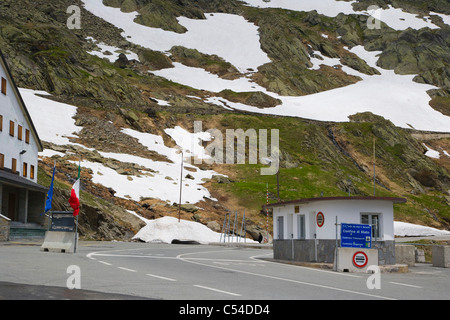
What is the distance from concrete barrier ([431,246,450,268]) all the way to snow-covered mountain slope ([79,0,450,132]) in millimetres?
84726

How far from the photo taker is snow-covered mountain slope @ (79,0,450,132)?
12081cm

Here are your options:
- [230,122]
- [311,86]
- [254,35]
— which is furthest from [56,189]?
[254,35]

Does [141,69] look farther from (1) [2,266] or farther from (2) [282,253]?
(1) [2,266]

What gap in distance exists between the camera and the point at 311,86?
481ft

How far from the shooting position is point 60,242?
24375 mm

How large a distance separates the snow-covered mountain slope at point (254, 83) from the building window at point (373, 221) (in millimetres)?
87657

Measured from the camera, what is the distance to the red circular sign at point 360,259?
2052 cm

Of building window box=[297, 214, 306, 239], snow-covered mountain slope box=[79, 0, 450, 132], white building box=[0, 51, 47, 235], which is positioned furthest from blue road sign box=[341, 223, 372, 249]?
snow-covered mountain slope box=[79, 0, 450, 132]

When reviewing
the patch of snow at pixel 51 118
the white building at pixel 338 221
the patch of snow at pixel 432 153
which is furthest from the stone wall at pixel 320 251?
the patch of snow at pixel 432 153

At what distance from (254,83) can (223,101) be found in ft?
81.5

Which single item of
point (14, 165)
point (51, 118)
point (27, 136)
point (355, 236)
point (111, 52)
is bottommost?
point (355, 236)

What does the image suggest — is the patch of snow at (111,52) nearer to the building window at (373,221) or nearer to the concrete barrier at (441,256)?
the concrete barrier at (441,256)

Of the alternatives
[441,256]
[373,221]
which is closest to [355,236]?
[373,221]

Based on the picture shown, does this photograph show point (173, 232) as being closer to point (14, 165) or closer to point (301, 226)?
point (14, 165)
